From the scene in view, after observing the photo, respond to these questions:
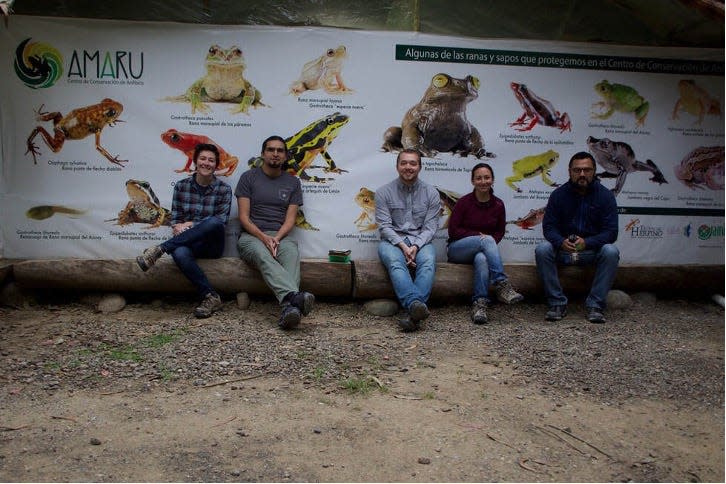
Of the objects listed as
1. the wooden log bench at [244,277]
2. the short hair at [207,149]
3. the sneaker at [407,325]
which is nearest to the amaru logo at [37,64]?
the short hair at [207,149]

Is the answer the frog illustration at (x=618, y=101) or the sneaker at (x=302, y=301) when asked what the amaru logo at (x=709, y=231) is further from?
the sneaker at (x=302, y=301)

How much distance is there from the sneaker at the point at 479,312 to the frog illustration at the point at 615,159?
1.93 metres

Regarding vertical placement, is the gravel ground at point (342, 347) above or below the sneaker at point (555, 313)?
below

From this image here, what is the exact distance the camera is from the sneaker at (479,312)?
201 inches

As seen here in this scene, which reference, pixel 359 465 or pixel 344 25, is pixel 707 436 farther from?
pixel 344 25

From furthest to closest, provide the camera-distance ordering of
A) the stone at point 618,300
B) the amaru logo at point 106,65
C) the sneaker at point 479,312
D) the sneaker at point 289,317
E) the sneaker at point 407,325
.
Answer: the stone at point 618,300 → the amaru logo at point 106,65 → the sneaker at point 479,312 → the sneaker at point 407,325 → the sneaker at point 289,317

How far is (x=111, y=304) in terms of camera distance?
5309 mm

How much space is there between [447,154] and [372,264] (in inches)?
52.7

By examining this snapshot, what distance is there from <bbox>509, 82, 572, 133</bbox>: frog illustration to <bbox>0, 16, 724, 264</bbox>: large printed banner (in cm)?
2

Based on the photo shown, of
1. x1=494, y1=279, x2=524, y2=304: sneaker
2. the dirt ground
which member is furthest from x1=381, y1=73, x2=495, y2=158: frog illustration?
the dirt ground

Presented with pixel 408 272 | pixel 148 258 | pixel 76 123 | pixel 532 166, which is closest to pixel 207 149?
pixel 148 258

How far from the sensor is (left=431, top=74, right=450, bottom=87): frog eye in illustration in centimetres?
572

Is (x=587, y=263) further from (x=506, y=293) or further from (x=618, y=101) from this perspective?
(x=618, y=101)

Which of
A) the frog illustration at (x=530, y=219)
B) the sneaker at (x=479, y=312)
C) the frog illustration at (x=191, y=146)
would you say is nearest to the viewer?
the sneaker at (x=479, y=312)
